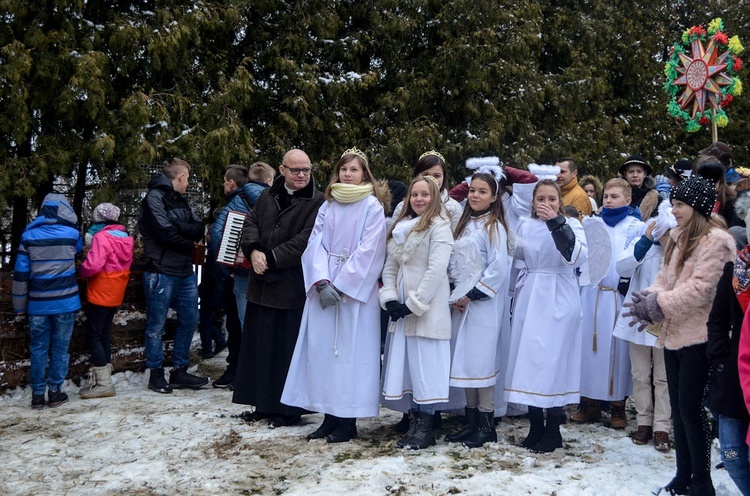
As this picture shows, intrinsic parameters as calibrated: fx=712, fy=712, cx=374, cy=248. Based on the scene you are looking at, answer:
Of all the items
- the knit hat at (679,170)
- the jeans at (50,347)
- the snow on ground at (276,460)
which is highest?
the knit hat at (679,170)

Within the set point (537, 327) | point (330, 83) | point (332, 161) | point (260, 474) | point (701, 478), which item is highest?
point (330, 83)

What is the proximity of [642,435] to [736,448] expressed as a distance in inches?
82.8

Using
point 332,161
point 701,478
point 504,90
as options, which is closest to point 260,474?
point 701,478

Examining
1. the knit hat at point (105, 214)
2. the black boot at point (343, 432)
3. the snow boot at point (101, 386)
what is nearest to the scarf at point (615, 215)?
the black boot at point (343, 432)

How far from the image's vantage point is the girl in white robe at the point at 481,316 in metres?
5.26

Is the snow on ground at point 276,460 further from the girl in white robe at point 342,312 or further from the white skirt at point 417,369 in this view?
the white skirt at point 417,369

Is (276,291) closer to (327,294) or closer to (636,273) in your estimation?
(327,294)

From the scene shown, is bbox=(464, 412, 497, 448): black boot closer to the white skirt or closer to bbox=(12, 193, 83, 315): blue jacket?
the white skirt

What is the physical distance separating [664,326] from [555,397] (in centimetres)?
112

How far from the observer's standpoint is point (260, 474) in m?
4.73

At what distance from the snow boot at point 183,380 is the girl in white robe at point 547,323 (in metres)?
3.64

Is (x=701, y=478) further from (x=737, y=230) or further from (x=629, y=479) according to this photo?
(x=737, y=230)

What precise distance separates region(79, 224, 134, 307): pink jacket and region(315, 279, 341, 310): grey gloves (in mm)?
2679

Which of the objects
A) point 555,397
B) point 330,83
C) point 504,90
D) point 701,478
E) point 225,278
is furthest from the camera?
point 504,90
